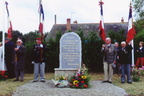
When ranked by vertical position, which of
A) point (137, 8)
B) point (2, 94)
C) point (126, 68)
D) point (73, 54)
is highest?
point (137, 8)

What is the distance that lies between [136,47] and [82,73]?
5.87 metres

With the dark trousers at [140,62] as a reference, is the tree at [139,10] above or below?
above

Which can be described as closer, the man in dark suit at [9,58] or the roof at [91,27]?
the man in dark suit at [9,58]

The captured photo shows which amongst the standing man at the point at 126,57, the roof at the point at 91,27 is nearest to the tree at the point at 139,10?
the roof at the point at 91,27

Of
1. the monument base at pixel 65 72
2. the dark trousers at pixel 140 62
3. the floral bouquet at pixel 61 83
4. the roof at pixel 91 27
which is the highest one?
the roof at pixel 91 27

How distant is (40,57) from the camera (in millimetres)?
8969

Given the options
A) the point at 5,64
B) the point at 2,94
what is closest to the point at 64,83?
the point at 2,94

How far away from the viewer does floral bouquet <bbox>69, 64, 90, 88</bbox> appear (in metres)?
7.62

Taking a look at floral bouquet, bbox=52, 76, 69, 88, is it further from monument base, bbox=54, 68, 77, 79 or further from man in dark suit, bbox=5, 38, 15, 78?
man in dark suit, bbox=5, 38, 15, 78

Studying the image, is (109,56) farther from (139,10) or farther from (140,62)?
(139,10)

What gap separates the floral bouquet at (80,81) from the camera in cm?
762

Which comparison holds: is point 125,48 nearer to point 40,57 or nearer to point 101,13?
point 101,13

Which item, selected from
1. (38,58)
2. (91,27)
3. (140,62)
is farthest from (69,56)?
(91,27)

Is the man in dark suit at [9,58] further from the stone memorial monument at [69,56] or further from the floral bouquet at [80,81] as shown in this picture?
the floral bouquet at [80,81]
